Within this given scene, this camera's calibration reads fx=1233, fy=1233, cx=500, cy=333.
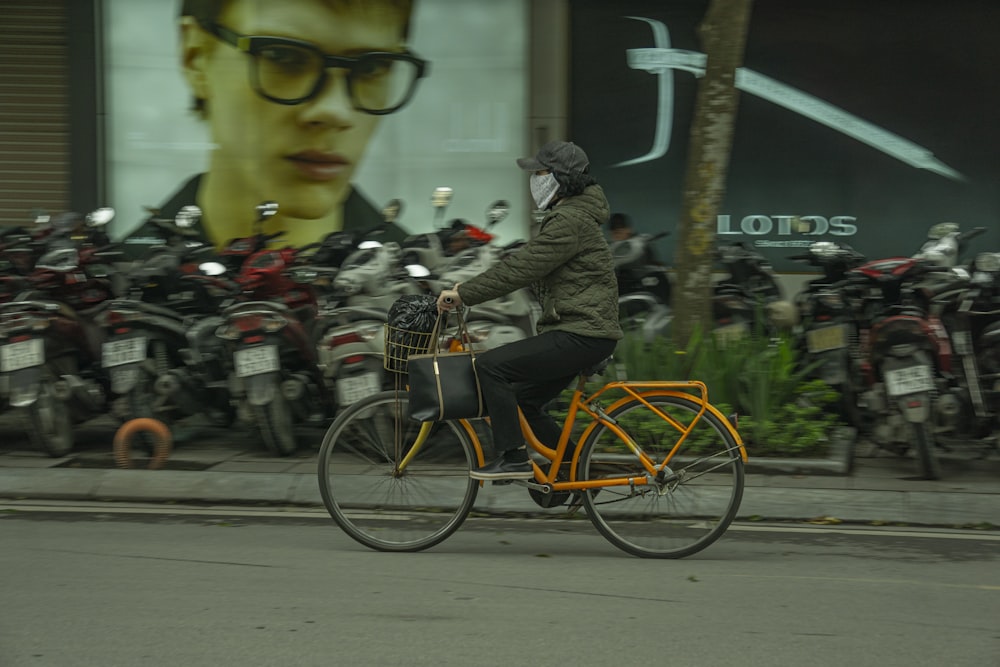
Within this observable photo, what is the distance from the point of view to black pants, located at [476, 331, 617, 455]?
5.58 m

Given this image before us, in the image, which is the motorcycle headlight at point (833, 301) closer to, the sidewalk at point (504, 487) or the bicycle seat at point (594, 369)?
the sidewalk at point (504, 487)

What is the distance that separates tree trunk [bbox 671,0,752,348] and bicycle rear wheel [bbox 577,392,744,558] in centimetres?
273

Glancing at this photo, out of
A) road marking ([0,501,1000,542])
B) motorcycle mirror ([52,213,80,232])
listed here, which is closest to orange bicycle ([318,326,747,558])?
road marking ([0,501,1000,542])

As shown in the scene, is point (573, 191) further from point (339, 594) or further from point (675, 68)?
point (675, 68)

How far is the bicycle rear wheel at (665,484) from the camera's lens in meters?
5.65

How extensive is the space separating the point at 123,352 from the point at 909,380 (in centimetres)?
497

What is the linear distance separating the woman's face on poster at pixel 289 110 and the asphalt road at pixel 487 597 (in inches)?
259

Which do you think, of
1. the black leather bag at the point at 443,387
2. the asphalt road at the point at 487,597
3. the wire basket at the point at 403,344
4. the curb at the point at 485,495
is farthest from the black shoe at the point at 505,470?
the curb at the point at 485,495

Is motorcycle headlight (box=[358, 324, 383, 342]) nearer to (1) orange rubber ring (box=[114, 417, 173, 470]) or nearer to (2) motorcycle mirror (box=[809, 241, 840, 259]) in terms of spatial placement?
(1) orange rubber ring (box=[114, 417, 173, 470])

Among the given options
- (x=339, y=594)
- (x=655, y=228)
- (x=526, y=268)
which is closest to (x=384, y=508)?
(x=339, y=594)

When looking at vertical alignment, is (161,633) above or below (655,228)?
below

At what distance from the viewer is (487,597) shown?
202 inches

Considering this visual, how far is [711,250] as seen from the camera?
8.47 metres

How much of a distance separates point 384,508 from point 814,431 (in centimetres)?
304
